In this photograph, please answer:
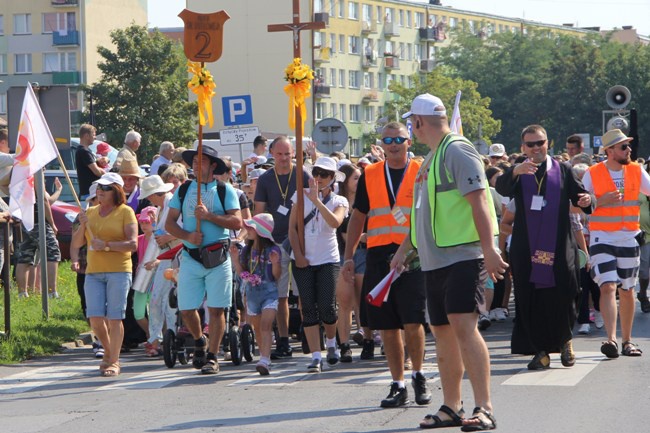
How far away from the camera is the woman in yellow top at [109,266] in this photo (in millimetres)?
12727

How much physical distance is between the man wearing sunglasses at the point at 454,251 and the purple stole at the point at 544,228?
2.94 metres

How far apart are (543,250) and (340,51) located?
102 metres

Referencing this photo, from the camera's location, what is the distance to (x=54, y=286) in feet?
62.9

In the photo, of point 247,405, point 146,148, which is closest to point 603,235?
point 247,405

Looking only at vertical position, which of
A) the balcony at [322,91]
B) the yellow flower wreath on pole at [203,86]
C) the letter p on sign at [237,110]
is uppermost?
the balcony at [322,91]

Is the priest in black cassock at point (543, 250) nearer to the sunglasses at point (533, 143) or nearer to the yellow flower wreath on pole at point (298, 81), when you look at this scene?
the sunglasses at point (533, 143)

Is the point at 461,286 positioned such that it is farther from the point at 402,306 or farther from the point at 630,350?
the point at 630,350

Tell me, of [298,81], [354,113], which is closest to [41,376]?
[298,81]

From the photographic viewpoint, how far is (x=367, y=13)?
4609 inches

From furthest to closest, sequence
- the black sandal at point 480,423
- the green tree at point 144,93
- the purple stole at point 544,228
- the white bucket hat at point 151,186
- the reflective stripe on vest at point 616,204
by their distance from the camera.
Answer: the green tree at point 144,93
the white bucket hat at point 151,186
the reflective stripe on vest at point 616,204
the purple stole at point 544,228
the black sandal at point 480,423

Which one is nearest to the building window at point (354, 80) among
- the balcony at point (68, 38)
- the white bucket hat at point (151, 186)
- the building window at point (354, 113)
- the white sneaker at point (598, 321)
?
the building window at point (354, 113)

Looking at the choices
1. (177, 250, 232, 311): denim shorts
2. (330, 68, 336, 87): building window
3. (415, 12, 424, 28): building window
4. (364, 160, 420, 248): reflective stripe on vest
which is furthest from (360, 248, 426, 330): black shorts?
(415, 12, 424, 28): building window

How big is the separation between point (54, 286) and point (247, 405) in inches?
371

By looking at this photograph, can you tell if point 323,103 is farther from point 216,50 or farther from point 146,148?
point 216,50
